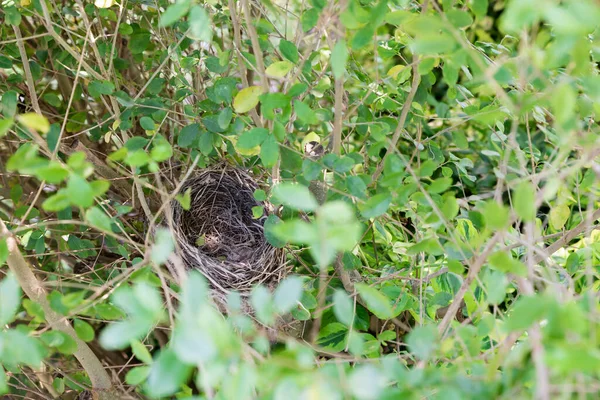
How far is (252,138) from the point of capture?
1.00 meters

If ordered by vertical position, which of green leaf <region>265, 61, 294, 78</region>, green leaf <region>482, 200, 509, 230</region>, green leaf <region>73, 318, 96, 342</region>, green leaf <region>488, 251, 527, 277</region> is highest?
green leaf <region>482, 200, 509, 230</region>

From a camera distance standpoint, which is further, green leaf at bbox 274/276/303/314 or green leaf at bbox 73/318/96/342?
green leaf at bbox 73/318/96/342

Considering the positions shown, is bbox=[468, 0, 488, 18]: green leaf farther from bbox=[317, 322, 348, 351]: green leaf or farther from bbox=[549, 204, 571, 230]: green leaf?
bbox=[317, 322, 348, 351]: green leaf

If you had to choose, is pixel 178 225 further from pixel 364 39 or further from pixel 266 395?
pixel 266 395

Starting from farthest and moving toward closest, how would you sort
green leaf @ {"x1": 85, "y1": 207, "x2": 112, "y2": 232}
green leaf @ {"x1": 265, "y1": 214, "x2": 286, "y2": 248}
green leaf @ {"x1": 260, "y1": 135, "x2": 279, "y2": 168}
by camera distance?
1. green leaf @ {"x1": 265, "y1": 214, "x2": 286, "y2": 248}
2. green leaf @ {"x1": 260, "y1": 135, "x2": 279, "y2": 168}
3. green leaf @ {"x1": 85, "y1": 207, "x2": 112, "y2": 232}

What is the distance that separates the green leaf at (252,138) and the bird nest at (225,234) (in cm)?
38

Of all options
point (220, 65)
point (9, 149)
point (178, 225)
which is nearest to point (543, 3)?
point (220, 65)

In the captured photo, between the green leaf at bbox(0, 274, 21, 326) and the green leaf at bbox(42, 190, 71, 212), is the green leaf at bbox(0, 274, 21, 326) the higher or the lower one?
the lower one

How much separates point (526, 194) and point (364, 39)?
37cm

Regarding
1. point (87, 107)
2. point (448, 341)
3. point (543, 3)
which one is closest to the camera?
point (543, 3)

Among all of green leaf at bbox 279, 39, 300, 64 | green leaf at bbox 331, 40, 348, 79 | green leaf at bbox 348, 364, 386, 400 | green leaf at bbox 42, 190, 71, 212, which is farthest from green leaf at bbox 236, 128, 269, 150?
green leaf at bbox 348, 364, 386, 400

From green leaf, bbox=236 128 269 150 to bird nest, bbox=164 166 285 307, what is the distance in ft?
1.25

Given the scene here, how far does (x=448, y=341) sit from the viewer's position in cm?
71

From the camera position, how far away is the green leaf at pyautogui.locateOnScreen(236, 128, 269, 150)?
3.26 ft
